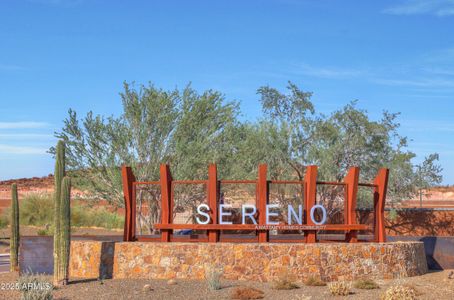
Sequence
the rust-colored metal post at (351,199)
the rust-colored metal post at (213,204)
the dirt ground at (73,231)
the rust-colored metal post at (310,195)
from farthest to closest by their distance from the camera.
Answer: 1. the dirt ground at (73,231)
2. the rust-colored metal post at (351,199)
3. the rust-colored metal post at (310,195)
4. the rust-colored metal post at (213,204)

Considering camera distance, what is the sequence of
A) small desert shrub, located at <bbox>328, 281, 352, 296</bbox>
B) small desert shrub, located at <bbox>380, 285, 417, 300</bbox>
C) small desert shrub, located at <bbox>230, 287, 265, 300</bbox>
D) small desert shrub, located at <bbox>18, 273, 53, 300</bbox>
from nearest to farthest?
small desert shrub, located at <bbox>18, 273, 53, 300</bbox> < small desert shrub, located at <bbox>380, 285, 417, 300</bbox> < small desert shrub, located at <bbox>230, 287, 265, 300</bbox> < small desert shrub, located at <bbox>328, 281, 352, 296</bbox>

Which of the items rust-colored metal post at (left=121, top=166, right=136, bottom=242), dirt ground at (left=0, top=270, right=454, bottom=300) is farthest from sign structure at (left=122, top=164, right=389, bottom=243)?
dirt ground at (left=0, top=270, right=454, bottom=300)

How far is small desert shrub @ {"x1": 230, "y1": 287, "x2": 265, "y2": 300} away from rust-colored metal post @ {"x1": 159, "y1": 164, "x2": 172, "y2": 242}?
475 cm

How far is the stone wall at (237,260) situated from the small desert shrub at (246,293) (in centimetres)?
246

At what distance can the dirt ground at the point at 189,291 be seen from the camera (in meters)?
17.3

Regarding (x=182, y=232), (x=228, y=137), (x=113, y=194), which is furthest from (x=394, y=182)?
(x=113, y=194)

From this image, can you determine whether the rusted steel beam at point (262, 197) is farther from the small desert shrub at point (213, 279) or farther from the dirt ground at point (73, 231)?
the dirt ground at point (73, 231)

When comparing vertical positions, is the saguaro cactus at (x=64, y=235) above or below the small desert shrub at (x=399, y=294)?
above

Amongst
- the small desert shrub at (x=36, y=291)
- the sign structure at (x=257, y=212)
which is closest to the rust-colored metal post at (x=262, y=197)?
the sign structure at (x=257, y=212)

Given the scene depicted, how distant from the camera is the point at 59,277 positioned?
19.3m

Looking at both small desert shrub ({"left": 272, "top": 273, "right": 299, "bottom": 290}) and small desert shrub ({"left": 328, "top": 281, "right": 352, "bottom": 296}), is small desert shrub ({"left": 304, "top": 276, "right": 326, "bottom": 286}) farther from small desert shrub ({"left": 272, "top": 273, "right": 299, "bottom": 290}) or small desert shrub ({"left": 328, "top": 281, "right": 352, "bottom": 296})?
small desert shrub ({"left": 328, "top": 281, "right": 352, "bottom": 296})

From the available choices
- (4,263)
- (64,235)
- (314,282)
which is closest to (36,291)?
(64,235)

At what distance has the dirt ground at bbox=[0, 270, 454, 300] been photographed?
1734 centimetres

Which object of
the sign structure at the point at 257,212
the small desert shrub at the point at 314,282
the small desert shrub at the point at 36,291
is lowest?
the small desert shrub at the point at 314,282
